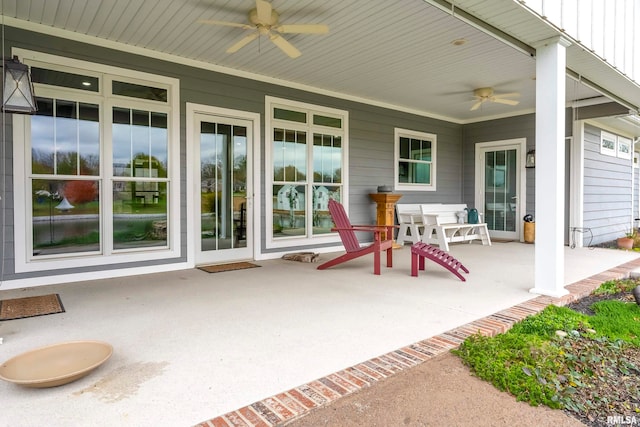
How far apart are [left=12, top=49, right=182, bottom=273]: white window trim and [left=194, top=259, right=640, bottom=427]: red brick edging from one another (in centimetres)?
345

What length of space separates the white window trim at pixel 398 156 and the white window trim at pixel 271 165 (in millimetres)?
1306

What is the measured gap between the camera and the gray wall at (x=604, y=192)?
7.64 metres

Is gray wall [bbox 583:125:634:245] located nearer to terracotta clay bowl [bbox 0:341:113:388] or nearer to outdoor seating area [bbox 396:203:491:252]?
outdoor seating area [bbox 396:203:491:252]

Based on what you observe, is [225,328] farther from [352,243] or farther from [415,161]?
[415,161]

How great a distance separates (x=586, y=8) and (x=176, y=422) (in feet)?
16.2

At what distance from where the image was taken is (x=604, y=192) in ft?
27.5

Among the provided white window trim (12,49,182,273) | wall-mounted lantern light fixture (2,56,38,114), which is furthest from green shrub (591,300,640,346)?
wall-mounted lantern light fixture (2,56,38,114)

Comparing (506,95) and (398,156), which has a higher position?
(506,95)

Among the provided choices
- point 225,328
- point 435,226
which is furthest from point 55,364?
point 435,226

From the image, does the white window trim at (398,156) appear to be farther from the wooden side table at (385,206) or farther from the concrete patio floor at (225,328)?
the concrete patio floor at (225,328)

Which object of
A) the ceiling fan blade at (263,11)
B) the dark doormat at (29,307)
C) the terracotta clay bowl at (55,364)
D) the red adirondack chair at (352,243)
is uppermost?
the ceiling fan blade at (263,11)

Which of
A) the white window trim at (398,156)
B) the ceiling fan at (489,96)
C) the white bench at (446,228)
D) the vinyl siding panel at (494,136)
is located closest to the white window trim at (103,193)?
the white bench at (446,228)

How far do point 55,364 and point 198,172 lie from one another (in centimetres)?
334

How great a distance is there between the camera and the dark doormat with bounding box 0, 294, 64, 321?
3029 mm
